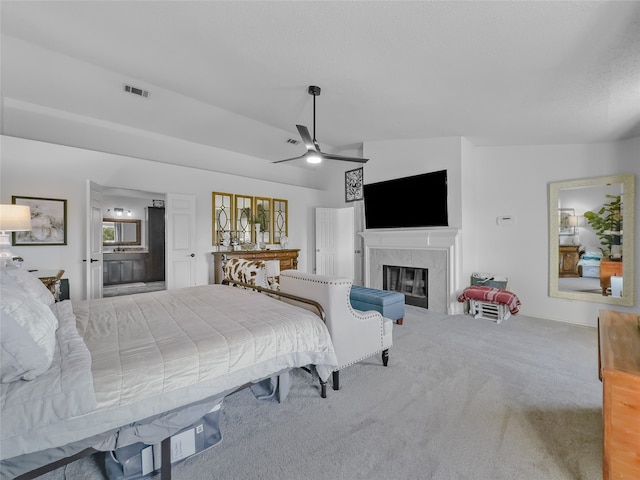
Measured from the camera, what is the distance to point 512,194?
4.64 meters

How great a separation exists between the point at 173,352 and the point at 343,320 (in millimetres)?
1262

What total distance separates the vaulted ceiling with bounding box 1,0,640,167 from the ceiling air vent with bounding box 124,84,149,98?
84 mm

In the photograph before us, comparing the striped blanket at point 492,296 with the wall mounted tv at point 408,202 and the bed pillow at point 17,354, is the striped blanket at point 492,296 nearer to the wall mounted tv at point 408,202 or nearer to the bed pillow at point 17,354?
the wall mounted tv at point 408,202

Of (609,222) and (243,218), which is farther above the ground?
(243,218)

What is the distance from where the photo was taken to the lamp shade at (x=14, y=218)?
3.02m

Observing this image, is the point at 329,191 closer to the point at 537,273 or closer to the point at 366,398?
the point at 537,273

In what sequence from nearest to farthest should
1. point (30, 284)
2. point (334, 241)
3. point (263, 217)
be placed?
point (30, 284)
point (263, 217)
point (334, 241)

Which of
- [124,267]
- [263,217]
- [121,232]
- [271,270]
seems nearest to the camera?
[271,270]

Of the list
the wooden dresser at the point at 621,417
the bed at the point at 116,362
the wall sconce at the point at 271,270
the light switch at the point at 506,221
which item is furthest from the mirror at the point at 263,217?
the wooden dresser at the point at 621,417

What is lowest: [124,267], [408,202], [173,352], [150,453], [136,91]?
[150,453]

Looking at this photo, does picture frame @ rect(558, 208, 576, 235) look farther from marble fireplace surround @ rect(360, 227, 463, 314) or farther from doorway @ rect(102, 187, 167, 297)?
doorway @ rect(102, 187, 167, 297)

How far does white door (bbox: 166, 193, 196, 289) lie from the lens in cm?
519

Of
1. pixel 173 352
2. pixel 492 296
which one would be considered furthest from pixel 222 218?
pixel 492 296

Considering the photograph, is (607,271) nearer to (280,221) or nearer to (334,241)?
(334,241)
